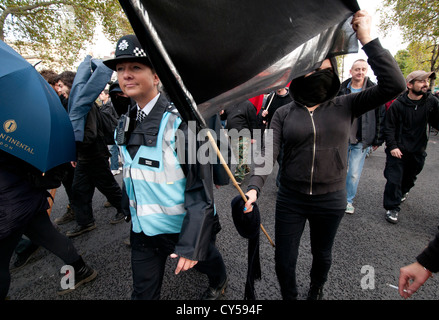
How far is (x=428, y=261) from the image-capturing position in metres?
1.10

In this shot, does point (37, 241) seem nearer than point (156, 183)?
No

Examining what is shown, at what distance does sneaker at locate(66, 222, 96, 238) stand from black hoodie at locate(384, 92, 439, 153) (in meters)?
4.64

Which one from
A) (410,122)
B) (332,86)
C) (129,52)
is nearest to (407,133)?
(410,122)

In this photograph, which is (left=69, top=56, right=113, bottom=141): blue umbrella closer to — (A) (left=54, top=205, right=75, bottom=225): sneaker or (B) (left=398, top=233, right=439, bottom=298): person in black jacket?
(A) (left=54, top=205, right=75, bottom=225): sneaker

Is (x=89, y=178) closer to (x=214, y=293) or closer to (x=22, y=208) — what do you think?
(x=22, y=208)

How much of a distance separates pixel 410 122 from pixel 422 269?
2.83m

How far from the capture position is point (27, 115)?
1577mm

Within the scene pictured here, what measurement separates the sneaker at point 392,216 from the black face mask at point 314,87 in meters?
2.73

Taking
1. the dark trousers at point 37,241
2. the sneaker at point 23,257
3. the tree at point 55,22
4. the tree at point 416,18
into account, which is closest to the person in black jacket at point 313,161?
the dark trousers at point 37,241

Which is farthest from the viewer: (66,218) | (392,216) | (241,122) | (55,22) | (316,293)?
(55,22)

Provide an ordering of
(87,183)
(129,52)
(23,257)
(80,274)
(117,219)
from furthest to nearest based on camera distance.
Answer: (117,219) < (87,183) < (23,257) < (80,274) < (129,52)

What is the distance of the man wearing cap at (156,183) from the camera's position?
50.8 inches

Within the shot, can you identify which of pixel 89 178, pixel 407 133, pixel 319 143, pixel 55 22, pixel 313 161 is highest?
pixel 55 22
